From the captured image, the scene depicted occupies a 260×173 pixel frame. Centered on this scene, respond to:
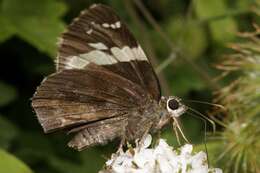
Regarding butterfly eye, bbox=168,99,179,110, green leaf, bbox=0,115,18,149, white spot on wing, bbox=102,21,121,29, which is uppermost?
white spot on wing, bbox=102,21,121,29

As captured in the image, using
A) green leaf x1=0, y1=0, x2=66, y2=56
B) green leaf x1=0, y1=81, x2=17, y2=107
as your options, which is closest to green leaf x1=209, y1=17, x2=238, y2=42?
green leaf x1=0, y1=0, x2=66, y2=56

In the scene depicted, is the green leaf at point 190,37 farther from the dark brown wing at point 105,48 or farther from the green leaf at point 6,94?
the dark brown wing at point 105,48

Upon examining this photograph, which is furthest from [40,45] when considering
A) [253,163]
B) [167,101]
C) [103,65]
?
[253,163]

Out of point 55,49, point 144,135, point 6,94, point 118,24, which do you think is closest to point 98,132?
point 144,135

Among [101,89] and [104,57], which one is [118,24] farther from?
[101,89]

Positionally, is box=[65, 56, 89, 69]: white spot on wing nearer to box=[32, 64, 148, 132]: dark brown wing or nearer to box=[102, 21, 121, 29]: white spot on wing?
box=[32, 64, 148, 132]: dark brown wing

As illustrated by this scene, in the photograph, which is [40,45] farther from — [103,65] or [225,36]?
[225,36]
